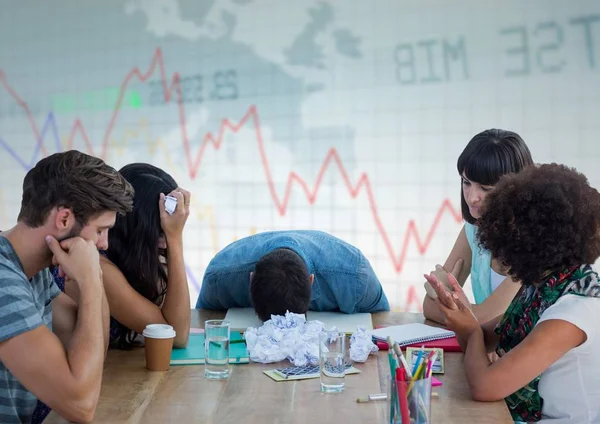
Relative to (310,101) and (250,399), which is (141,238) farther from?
(310,101)

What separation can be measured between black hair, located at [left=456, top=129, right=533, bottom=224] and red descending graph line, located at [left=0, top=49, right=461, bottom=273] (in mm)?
781

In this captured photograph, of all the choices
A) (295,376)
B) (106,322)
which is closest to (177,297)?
(106,322)

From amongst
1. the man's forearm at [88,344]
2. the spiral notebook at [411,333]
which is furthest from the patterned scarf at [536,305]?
the man's forearm at [88,344]

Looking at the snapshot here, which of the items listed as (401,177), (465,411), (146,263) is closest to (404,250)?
(401,177)

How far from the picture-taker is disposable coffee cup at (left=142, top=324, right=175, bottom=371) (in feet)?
5.39

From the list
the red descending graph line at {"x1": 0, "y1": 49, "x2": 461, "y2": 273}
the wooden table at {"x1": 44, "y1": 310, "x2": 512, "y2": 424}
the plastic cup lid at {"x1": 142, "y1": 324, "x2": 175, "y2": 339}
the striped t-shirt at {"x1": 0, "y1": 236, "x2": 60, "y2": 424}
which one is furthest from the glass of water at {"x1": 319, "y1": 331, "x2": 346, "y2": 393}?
the red descending graph line at {"x1": 0, "y1": 49, "x2": 461, "y2": 273}

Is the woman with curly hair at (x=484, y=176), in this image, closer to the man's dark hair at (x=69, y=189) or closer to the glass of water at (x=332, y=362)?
the glass of water at (x=332, y=362)

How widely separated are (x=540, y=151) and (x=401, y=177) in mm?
593

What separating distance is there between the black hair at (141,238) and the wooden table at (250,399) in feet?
0.97

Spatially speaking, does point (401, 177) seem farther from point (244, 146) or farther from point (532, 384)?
point (532, 384)

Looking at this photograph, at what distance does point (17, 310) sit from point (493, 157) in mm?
1498

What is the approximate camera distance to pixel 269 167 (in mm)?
3193

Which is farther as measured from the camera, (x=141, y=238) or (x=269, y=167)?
(x=269, y=167)

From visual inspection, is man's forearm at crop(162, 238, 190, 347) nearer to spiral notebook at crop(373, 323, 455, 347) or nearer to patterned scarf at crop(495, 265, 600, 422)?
spiral notebook at crop(373, 323, 455, 347)
